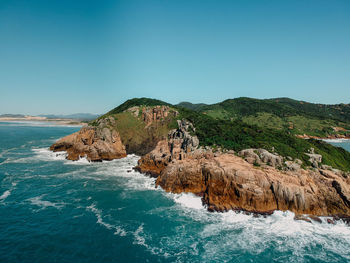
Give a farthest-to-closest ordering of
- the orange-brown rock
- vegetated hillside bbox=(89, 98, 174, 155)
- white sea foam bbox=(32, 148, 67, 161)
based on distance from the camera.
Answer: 1. vegetated hillside bbox=(89, 98, 174, 155)
2. white sea foam bbox=(32, 148, 67, 161)
3. the orange-brown rock

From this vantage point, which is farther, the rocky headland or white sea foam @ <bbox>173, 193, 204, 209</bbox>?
white sea foam @ <bbox>173, 193, 204, 209</bbox>

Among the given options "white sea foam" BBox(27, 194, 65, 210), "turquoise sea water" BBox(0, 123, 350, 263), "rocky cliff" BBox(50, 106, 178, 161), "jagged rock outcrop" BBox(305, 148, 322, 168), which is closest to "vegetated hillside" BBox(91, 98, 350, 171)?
"rocky cliff" BBox(50, 106, 178, 161)

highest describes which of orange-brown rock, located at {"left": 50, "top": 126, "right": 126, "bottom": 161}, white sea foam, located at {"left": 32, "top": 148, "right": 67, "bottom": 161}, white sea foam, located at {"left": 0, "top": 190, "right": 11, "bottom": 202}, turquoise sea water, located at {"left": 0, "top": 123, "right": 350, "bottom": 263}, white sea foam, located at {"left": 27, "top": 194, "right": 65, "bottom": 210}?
orange-brown rock, located at {"left": 50, "top": 126, "right": 126, "bottom": 161}

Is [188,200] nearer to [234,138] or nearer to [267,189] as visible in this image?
[267,189]

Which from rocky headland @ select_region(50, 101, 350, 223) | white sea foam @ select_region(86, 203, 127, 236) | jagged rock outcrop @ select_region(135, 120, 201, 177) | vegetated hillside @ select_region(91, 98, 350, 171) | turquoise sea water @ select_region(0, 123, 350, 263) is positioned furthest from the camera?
jagged rock outcrop @ select_region(135, 120, 201, 177)

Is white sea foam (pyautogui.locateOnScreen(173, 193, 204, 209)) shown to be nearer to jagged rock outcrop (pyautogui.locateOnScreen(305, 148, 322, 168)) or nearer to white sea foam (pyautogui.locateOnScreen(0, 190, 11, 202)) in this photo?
jagged rock outcrop (pyautogui.locateOnScreen(305, 148, 322, 168))

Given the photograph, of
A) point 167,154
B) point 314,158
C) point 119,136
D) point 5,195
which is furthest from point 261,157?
point 119,136
